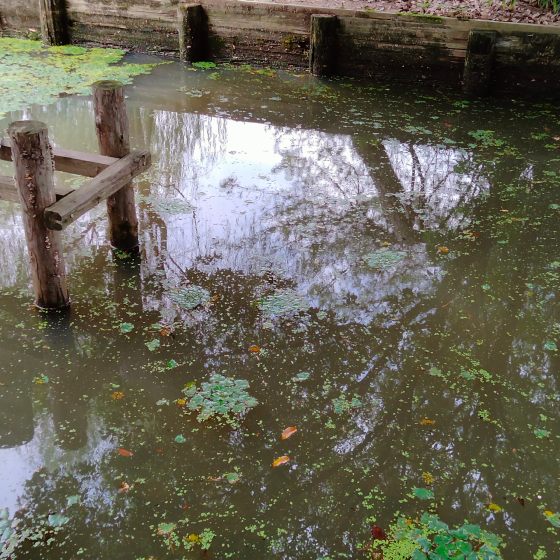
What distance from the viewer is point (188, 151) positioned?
6.12 metres

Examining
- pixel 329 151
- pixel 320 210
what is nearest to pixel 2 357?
pixel 320 210

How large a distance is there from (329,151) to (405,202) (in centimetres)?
126

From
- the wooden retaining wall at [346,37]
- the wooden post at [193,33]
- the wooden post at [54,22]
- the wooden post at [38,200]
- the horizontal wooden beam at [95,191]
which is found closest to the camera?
the wooden post at [38,200]

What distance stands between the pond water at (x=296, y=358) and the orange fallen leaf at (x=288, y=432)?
33 millimetres

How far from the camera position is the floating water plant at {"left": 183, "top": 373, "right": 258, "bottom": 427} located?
9.93 feet

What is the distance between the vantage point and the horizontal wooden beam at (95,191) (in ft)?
11.1

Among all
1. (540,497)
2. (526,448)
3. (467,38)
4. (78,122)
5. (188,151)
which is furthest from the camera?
(467,38)

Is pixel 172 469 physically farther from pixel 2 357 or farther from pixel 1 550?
pixel 2 357

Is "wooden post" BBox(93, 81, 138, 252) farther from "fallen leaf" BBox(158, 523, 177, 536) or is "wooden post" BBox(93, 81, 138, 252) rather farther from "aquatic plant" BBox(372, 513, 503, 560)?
"aquatic plant" BBox(372, 513, 503, 560)

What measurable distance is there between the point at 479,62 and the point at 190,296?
215 inches

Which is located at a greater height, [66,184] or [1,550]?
[66,184]

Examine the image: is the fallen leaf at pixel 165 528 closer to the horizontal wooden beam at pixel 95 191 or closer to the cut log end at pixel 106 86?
the horizontal wooden beam at pixel 95 191

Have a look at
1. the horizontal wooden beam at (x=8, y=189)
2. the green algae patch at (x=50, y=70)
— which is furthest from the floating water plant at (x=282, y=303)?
the green algae patch at (x=50, y=70)

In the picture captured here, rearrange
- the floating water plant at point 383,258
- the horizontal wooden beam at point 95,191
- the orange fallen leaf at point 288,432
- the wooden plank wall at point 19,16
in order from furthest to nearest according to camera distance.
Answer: the wooden plank wall at point 19,16, the floating water plant at point 383,258, the horizontal wooden beam at point 95,191, the orange fallen leaf at point 288,432
